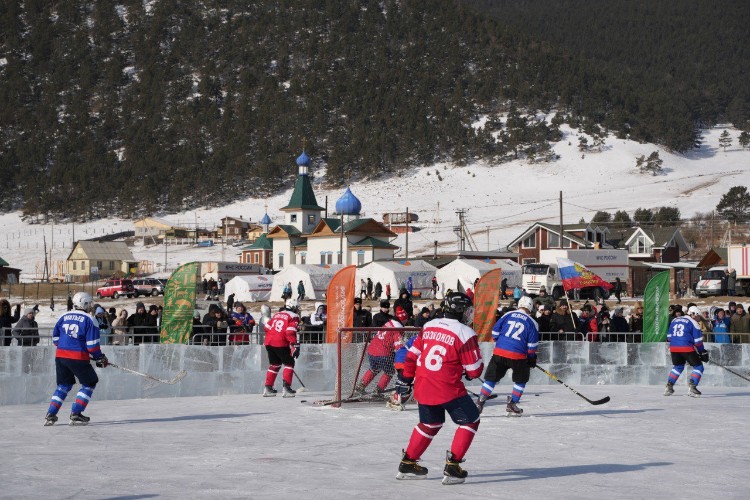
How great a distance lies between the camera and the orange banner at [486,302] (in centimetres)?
2017

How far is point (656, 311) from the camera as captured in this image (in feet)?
70.2

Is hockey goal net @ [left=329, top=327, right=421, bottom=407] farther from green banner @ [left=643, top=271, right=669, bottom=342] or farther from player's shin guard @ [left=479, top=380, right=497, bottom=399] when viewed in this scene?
green banner @ [left=643, top=271, right=669, bottom=342]

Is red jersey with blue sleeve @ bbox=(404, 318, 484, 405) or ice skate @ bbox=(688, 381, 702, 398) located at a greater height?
red jersey with blue sleeve @ bbox=(404, 318, 484, 405)

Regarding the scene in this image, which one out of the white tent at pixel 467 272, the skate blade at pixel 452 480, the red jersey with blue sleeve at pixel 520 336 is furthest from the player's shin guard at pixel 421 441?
the white tent at pixel 467 272

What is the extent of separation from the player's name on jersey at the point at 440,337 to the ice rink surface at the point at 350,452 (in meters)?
1.19

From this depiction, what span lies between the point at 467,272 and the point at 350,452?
4461 cm

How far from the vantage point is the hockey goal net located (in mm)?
15812

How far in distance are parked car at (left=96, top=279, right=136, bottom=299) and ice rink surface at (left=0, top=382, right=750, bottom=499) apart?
47.8 m

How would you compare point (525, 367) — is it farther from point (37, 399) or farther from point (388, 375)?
point (37, 399)

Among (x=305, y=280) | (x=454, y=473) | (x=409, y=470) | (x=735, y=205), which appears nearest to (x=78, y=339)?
(x=409, y=470)

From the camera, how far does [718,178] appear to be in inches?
5000

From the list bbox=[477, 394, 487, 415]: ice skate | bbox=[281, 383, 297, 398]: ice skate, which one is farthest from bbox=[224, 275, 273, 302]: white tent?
bbox=[477, 394, 487, 415]: ice skate

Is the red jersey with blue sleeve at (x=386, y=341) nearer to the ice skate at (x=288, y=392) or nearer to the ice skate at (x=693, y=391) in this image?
the ice skate at (x=288, y=392)

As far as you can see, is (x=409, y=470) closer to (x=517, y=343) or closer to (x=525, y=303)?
(x=517, y=343)
